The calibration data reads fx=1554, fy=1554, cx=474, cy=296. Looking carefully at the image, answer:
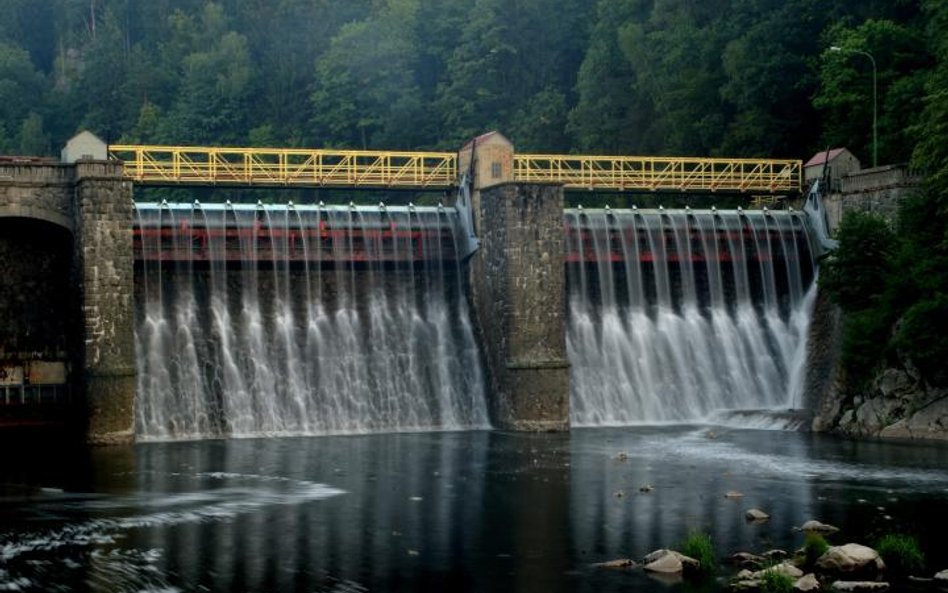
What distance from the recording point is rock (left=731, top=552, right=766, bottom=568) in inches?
1400

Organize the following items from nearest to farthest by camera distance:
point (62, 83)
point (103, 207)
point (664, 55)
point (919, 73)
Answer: point (103, 207) → point (919, 73) → point (664, 55) → point (62, 83)

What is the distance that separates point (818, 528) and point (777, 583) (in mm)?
6870

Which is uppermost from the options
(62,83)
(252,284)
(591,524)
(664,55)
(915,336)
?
(62,83)

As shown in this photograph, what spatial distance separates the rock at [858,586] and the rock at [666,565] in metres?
3.64

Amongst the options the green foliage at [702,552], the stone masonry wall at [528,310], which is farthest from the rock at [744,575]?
the stone masonry wall at [528,310]

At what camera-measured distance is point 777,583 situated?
3300cm

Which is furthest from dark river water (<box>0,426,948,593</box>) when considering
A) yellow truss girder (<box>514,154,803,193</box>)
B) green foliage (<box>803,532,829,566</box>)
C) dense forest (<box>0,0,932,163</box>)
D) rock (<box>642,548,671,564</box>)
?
dense forest (<box>0,0,932,163</box>)

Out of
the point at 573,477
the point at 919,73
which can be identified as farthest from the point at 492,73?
the point at 573,477

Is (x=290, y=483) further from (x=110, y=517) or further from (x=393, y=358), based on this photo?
(x=393, y=358)

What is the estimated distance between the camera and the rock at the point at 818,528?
39250 millimetres

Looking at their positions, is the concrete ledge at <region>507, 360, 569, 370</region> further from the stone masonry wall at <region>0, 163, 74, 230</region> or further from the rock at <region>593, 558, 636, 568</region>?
the rock at <region>593, 558, 636, 568</region>

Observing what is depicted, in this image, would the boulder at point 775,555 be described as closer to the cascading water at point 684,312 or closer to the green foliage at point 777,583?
the green foliage at point 777,583

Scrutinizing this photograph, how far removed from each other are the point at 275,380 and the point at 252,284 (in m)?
4.50

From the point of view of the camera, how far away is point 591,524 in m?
41.5
